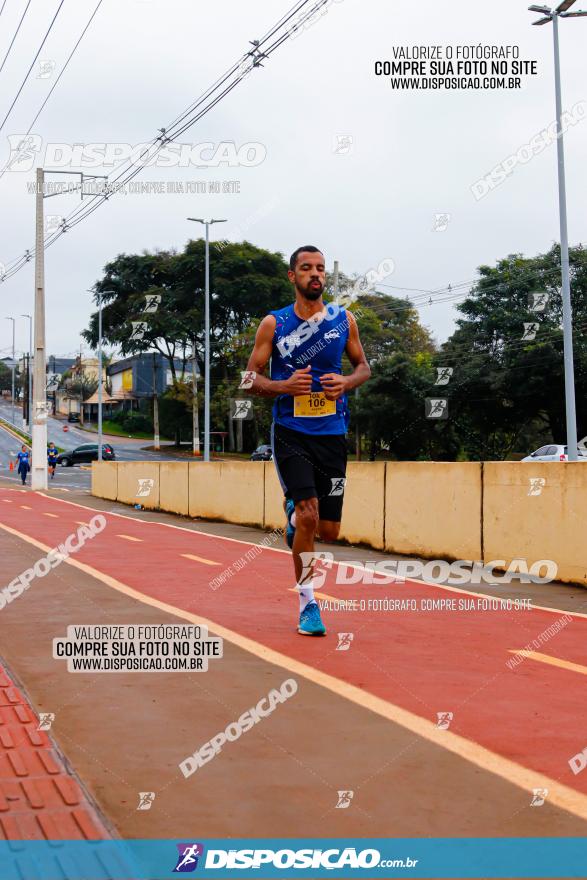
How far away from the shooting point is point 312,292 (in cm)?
596

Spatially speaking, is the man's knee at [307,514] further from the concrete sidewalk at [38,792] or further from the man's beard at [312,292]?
the concrete sidewalk at [38,792]

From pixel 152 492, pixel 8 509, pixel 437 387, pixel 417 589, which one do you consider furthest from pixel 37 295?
pixel 417 589

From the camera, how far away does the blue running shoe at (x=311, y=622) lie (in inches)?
231

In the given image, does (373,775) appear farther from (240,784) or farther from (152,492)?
(152,492)

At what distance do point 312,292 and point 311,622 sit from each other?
1.86 m

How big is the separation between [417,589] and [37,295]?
100ft

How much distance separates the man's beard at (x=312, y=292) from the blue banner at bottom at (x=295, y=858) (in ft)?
12.0

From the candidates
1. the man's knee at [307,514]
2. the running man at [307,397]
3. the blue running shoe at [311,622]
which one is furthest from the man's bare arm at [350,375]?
the blue running shoe at [311,622]

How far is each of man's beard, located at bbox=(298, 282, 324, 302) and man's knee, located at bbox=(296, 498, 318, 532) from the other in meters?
1.16

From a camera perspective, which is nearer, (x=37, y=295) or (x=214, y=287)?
(x=37, y=295)

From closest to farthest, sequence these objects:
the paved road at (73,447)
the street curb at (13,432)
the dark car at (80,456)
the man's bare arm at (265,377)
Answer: the man's bare arm at (265,377), the paved road at (73,447), the dark car at (80,456), the street curb at (13,432)

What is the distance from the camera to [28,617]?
21.1ft

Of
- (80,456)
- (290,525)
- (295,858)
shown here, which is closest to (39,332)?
(80,456)

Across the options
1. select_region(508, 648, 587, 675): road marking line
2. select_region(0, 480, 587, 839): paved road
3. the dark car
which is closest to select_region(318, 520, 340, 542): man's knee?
select_region(0, 480, 587, 839): paved road
